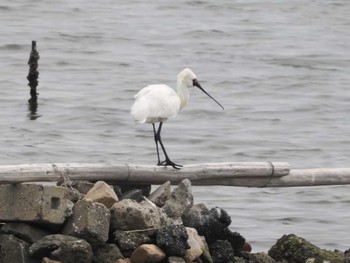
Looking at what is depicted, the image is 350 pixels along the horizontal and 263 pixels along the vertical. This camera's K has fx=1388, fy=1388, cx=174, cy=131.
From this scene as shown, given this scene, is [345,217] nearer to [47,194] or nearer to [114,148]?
[114,148]

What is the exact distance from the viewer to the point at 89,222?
9789 millimetres

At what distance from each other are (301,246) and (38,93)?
1422 centimetres

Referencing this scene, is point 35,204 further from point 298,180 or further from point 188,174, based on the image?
point 298,180

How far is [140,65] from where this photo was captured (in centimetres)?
2877

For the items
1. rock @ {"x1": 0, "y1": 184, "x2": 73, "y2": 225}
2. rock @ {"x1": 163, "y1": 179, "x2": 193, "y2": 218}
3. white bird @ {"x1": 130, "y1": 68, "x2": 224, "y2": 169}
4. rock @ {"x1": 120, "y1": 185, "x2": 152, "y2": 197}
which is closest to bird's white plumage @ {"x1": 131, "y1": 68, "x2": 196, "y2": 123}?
white bird @ {"x1": 130, "y1": 68, "x2": 224, "y2": 169}

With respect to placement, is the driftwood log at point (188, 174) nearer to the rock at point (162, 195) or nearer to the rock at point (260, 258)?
the rock at point (162, 195)

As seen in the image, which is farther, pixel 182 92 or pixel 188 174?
pixel 182 92

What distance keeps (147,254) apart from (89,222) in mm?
474

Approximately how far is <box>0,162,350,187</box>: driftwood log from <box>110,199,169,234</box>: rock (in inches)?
20.4

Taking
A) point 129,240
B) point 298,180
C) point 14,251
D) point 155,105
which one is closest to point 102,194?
point 129,240

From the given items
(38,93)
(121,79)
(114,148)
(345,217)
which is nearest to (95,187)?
(345,217)

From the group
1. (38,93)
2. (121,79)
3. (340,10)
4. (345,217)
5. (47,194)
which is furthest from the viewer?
(340,10)

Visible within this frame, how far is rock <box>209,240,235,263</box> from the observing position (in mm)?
10523

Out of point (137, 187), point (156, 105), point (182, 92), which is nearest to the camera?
point (137, 187)
